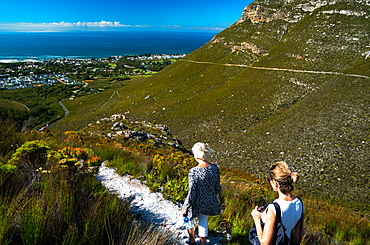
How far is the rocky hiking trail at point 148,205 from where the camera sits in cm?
417

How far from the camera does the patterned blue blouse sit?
3.80m

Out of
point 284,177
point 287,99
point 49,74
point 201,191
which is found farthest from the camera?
point 49,74

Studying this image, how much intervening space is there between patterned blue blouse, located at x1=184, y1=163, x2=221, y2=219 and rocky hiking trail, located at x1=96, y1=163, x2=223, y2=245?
59cm

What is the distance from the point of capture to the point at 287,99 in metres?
32.8

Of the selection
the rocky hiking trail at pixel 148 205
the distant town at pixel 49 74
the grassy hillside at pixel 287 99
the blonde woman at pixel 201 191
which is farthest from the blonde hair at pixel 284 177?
the distant town at pixel 49 74

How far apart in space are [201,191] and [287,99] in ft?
110

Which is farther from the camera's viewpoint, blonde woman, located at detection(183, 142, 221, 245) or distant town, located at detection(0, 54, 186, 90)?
distant town, located at detection(0, 54, 186, 90)

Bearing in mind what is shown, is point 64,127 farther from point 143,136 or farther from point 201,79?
point 201,79

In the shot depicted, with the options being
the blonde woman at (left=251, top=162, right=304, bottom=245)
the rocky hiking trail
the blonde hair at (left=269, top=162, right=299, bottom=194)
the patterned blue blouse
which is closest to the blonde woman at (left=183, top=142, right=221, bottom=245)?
the patterned blue blouse

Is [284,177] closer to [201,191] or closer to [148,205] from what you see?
[201,191]

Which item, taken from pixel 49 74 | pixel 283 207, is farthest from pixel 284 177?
pixel 49 74

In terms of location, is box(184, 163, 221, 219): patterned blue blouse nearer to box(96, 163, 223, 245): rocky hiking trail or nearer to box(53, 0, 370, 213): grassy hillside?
box(96, 163, 223, 245): rocky hiking trail

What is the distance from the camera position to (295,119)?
24.8 metres

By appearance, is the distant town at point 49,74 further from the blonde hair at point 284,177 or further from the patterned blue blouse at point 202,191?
the blonde hair at point 284,177
